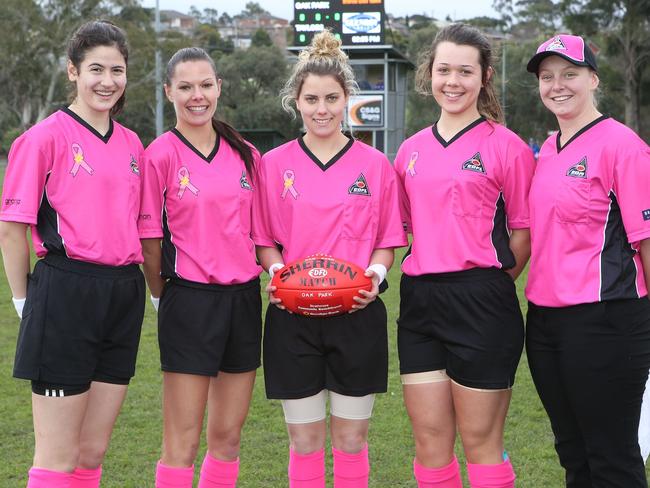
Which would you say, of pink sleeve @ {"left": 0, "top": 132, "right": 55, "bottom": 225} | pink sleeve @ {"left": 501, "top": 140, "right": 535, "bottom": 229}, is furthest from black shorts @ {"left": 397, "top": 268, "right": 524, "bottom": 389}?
pink sleeve @ {"left": 0, "top": 132, "right": 55, "bottom": 225}

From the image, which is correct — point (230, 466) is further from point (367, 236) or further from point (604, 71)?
point (604, 71)

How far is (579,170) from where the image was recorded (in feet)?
10.4

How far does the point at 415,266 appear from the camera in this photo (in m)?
3.41

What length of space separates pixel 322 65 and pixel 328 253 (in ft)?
2.50

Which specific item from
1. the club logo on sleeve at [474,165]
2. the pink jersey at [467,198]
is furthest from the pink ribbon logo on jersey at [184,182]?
the club logo on sleeve at [474,165]

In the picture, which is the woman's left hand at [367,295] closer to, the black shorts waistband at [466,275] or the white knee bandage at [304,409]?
the black shorts waistband at [466,275]

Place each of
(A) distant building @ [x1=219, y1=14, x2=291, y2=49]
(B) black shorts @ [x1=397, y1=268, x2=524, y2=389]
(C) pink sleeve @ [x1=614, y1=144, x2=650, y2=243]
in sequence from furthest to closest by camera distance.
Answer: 1. (A) distant building @ [x1=219, y1=14, x2=291, y2=49]
2. (B) black shorts @ [x1=397, y1=268, x2=524, y2=389]
3. (C) pink sleeve @ [x1=614, y1=144, x2=650, y2=243]

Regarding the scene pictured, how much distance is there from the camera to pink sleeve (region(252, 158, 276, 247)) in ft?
11.7

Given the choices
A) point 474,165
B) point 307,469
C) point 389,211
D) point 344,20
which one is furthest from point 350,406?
point 344,20

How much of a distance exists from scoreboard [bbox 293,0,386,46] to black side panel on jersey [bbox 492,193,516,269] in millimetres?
23503

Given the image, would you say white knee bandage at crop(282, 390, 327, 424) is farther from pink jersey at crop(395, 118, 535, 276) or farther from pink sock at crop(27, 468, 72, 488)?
pink sock at crop(27, 468, 72, 488)

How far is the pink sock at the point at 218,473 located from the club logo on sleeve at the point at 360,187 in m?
1.23

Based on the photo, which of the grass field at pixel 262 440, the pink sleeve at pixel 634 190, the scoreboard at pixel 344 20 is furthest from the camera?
the scoreboard at pixel 344 20

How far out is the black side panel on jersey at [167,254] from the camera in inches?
137
